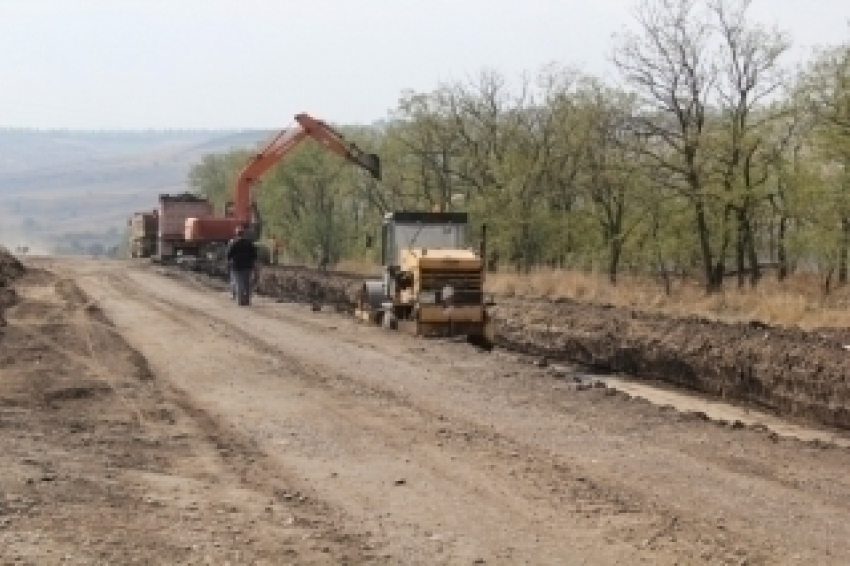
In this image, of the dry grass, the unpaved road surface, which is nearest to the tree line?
the dry grass

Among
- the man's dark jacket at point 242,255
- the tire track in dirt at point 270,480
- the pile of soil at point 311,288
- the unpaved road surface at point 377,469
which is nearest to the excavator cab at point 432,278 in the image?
the man's dark jacket at point 242,255

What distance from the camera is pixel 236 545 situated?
6754mm

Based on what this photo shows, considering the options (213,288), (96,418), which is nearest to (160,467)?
(96,418)

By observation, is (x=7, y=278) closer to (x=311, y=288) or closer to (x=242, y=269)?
(x=242, y=269)

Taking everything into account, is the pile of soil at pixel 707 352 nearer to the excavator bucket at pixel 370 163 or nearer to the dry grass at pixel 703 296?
the dry grass at pixel 703 296

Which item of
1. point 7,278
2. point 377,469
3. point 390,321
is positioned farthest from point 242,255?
point 377,469

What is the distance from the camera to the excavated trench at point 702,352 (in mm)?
17031

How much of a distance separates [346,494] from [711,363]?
12649 millimetres

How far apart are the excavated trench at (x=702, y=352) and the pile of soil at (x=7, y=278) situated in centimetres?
1133

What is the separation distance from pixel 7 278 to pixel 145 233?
88.6 ft

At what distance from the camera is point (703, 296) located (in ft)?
104

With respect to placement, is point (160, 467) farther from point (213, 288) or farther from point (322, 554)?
point (213, 288)

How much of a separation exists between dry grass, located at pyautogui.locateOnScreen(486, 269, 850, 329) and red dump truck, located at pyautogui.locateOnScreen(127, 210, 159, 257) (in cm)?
2450

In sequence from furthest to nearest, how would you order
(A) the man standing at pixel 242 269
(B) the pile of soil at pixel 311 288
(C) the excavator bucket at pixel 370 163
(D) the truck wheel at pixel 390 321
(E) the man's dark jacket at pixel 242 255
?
(C) the excavator bucket at pixel 370 163
(B) the pile of soil at pixel 311 288
(E) the man's dark jacket at pixel 242 255
(A) the man standing at pixel 242 269
(D) the truck wheel at pixel 390 321
